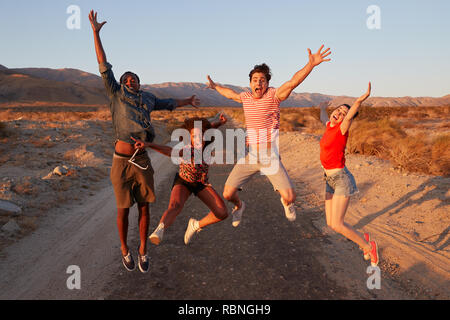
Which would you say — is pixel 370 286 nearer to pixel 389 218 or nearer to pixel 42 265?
pixel 389 218

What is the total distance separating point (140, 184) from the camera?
13.5 feet

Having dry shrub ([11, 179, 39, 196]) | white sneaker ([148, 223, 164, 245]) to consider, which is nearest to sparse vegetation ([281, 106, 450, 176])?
white sneaker ([148, 223, 164, 245])

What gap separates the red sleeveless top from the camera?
4102 mm

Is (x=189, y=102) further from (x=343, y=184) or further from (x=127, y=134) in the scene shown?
(x=343, y=184)

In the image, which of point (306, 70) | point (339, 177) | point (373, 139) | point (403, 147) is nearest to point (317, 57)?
point (306, 70)

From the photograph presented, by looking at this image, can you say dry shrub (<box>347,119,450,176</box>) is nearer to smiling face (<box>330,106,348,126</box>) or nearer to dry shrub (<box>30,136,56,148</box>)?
smiling face (<box>330,106,348,126</box>)

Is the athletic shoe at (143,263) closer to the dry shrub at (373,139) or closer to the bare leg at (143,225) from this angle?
the bare leg at (143,225)

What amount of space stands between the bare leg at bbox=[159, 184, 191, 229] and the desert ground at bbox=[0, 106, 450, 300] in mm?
711

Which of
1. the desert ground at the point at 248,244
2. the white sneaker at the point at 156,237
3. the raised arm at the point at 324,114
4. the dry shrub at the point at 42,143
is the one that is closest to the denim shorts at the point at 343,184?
the raised arm at the point at 324,114

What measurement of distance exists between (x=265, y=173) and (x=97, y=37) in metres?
2.99

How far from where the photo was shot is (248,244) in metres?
5.11
